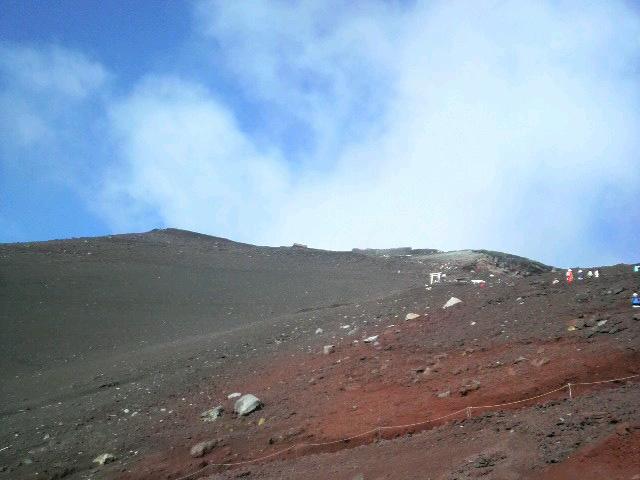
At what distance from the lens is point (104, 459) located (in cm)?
883

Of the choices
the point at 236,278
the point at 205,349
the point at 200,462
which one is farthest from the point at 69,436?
the point at 236,278

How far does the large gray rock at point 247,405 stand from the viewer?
964cm

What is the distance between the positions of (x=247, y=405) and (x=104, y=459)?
245 cm

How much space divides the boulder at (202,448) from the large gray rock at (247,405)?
1.04 m

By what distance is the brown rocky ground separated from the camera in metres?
6.21

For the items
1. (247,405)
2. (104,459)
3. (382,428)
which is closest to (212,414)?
(247,405)

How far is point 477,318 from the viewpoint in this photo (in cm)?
1162

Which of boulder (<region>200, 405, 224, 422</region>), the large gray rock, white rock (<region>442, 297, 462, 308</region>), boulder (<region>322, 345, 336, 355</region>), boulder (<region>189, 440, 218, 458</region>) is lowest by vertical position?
boulder (<region>189, 440, 218, 458</region>)

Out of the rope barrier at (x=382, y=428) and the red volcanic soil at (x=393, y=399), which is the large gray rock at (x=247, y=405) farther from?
the rope barrier at (x=382, y=428)

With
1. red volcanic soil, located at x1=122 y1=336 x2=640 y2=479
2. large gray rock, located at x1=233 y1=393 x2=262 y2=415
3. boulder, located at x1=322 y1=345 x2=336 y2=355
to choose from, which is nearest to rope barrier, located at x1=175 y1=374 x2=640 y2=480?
red volcanic soil, located at x1=122 y1=336 x2=640 y2=479

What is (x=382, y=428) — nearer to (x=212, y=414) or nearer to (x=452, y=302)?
(x=212, y=414)

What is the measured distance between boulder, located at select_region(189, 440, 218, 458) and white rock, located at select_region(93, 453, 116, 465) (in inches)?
54.6

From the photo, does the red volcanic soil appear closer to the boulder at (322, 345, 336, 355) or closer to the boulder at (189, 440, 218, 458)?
the boulder at (189, 440, 218, 458)

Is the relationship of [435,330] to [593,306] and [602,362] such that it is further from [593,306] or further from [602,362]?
[602,362]
